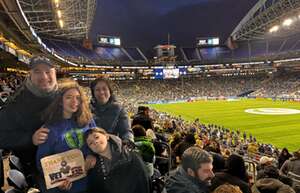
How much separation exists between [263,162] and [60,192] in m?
4.80

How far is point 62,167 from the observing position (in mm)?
2902

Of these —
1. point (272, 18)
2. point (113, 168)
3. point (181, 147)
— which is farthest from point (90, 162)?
point (272, 18)

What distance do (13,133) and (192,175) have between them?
194 cm

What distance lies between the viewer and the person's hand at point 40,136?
9.70 ft

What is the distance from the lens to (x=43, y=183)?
2961 millimetres

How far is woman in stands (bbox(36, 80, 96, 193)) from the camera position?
2953mm

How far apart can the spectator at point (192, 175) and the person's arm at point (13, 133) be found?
5.18ft

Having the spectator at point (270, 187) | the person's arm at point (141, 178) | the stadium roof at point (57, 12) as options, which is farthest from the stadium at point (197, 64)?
the person's arm at point (141, 178)

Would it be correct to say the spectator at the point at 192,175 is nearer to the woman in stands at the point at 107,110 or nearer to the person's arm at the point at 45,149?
the woman in stands at the point at 107,110

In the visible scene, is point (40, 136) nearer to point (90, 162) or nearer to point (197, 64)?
point (90, 162)

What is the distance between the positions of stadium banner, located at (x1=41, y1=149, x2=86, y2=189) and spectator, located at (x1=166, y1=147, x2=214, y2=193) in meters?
0.99

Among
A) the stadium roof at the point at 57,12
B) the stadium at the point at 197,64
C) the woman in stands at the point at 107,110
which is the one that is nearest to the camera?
the woman in stands at the point at 107,110

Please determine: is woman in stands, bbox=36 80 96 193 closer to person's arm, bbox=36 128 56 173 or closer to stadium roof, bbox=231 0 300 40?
person's arm, bbox=36 128 56 173

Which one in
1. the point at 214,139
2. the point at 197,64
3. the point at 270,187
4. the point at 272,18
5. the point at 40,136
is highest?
the point at 272,18
